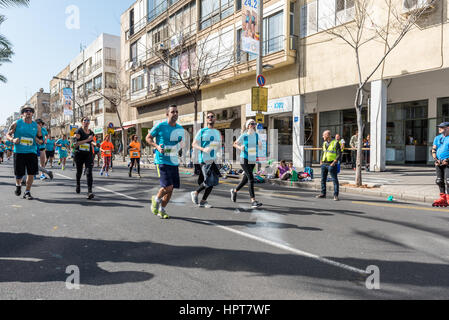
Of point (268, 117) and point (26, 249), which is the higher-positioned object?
point (268, 117)

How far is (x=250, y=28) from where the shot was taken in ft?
43.9

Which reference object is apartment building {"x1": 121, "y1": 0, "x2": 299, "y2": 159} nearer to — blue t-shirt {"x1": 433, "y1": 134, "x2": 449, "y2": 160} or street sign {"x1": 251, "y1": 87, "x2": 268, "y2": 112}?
street sign {"x1": 251, "y1": 87, "x2": 268, "y2": 112}

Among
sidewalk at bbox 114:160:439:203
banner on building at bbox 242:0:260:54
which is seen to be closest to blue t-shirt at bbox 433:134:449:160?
sidewalk at bbox 114:160:439:203

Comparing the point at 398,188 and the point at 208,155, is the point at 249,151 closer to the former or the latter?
the point at 208,155

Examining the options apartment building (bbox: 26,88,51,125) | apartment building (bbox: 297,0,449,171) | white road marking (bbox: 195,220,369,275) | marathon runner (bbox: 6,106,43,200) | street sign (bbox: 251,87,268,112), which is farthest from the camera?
apartment building (bbox: 26,88,51,125)

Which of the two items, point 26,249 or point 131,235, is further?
point 131,235

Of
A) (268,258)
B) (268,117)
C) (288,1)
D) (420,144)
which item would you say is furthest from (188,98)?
(268,258)

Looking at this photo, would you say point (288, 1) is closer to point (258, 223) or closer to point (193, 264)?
point (258, 223)

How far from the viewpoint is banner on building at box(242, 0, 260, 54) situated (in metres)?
13.0

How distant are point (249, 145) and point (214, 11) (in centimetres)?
1844

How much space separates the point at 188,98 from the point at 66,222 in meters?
21.5
